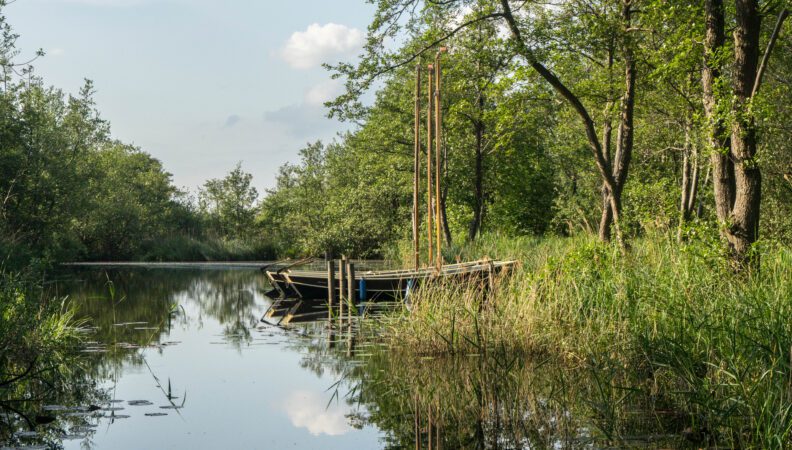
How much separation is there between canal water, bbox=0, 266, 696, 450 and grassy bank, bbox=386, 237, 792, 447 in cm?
26

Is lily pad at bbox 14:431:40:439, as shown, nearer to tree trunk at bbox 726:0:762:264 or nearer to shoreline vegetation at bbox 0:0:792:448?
shoreline vegetation at bbox 0:0:792:448

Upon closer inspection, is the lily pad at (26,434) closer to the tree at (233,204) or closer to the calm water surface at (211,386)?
the calm water surface at (211,386)

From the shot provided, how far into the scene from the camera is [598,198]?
3400 centimetres

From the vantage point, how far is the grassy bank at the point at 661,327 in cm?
676

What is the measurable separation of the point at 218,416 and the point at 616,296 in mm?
5020

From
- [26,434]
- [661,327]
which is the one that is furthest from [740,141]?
[26,434]

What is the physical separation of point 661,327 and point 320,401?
4.22m

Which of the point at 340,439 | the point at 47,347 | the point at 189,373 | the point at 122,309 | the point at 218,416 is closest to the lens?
the point at 340,439

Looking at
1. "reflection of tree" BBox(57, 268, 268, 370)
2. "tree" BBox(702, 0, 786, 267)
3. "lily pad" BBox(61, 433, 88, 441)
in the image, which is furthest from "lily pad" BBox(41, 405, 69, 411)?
"tree" BBox(702, 0, 786, 267)

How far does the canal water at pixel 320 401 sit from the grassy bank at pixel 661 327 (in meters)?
0.26

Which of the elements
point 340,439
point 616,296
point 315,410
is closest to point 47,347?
point 315,410

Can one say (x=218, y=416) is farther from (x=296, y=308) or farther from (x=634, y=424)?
(x=296, y=308)

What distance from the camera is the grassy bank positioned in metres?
6.76

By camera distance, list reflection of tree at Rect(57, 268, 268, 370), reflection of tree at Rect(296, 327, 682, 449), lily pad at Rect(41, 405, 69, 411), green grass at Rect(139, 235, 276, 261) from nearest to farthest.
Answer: reflection of tree at Rect(296, 327, 682, 449), lily pad at Rect(41, 405, 69, 411), reflection of tree at Rect(57, 268, 268, 370), green grass at Rect(139, 235, 276, 261)
